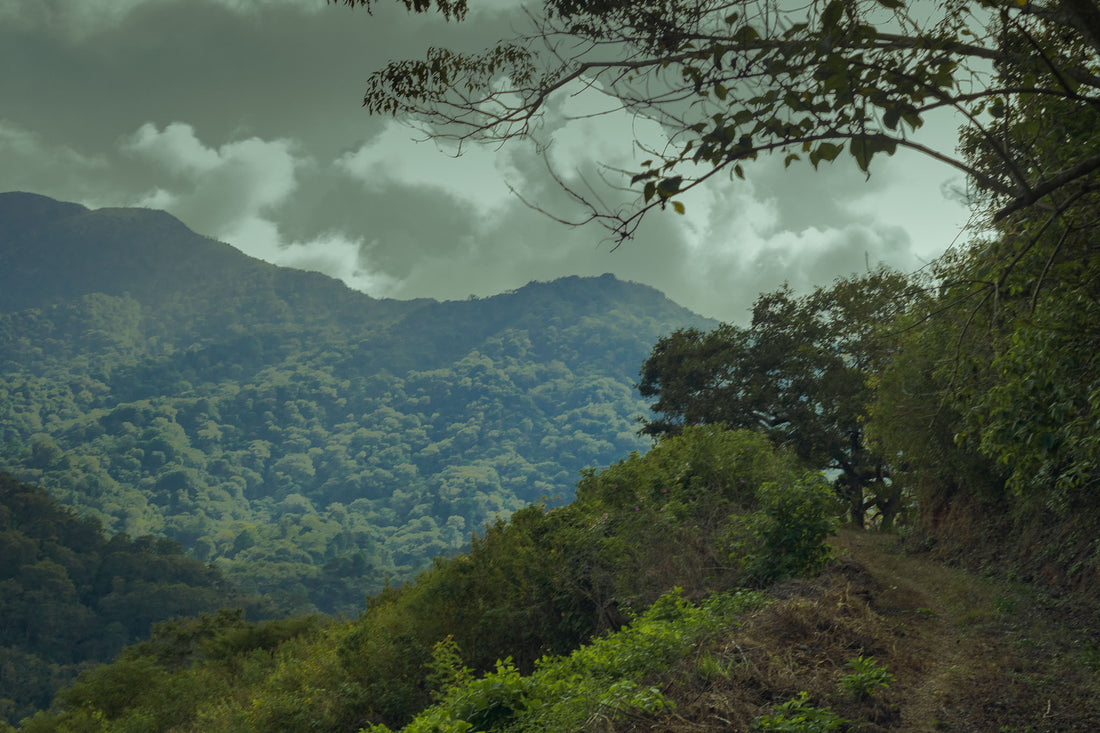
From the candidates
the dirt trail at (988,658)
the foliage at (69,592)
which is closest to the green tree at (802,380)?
the dirt trail at (988,658)

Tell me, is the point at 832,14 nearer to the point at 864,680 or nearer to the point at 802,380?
the point at 864,680

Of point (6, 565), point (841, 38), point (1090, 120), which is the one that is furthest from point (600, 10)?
point (6, 565)

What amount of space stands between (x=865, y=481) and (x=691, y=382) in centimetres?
719

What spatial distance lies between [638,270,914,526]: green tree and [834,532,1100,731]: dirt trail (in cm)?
1641

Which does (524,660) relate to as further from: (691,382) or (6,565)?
(6,565)

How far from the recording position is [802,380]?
2758 cm

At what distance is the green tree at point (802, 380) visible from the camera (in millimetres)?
26359

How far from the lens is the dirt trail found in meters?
4.88

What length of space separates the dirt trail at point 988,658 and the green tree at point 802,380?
16.4m

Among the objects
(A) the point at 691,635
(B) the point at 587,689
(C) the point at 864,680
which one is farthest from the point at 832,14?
(A) the point at 691,635

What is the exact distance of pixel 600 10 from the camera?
17.6 ft

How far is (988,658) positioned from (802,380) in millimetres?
22009


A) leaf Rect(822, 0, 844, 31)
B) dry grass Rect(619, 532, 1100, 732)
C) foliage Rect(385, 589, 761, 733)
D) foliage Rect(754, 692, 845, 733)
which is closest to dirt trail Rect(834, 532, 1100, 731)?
dry grass Rect(619, 532, 1100, 732)

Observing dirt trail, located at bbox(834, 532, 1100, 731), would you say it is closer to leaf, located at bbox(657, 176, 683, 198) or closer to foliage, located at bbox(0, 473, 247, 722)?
leaf, located at bbox(657, 176, 683, 198)
